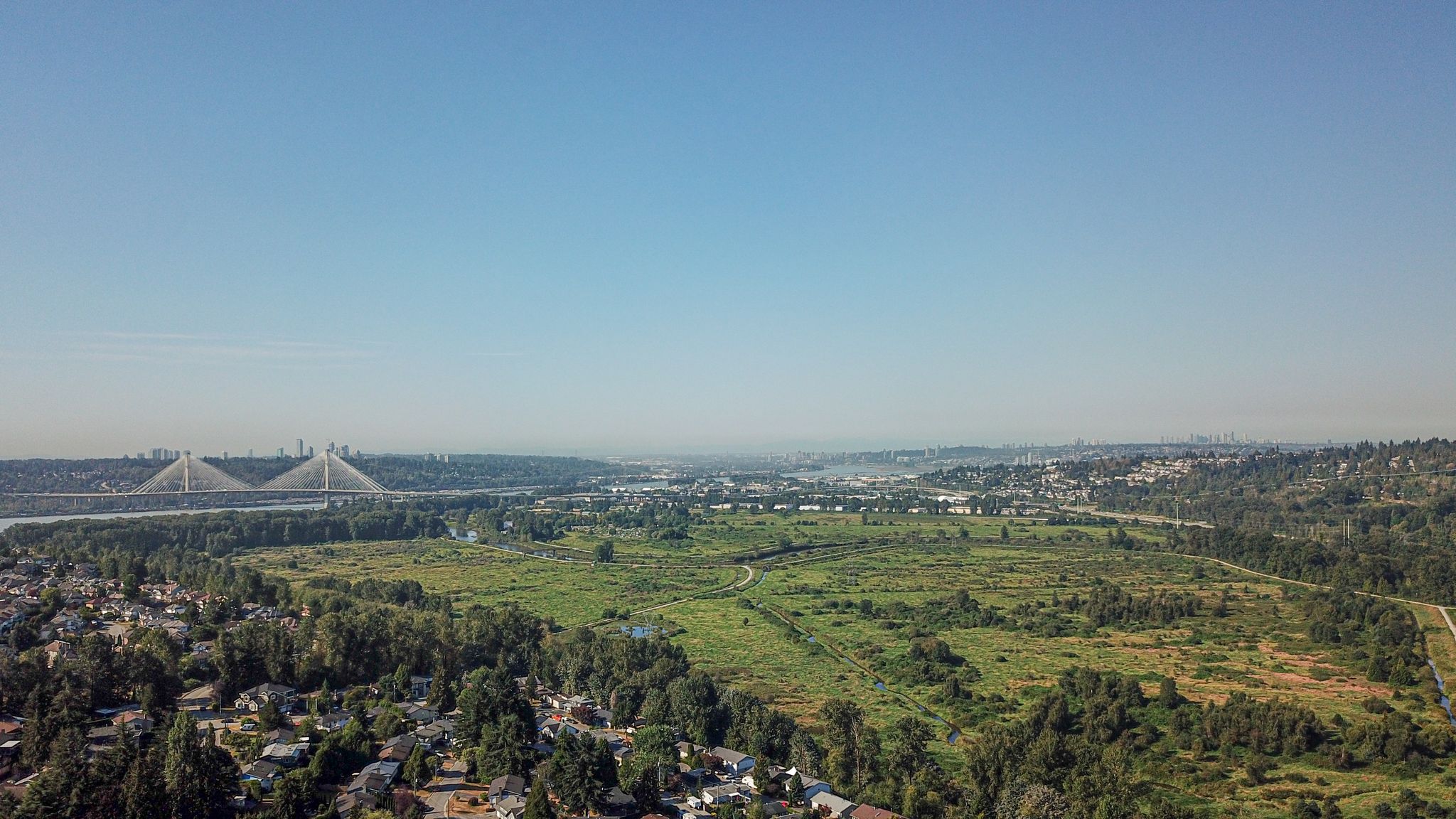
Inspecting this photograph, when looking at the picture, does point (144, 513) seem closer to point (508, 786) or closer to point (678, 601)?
point (678, 601)

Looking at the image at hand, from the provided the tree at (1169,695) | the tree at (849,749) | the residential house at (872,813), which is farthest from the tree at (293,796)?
the tree at (1169,695)

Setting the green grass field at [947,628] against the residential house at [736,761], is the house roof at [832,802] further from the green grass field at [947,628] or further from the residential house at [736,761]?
the green grass field at [947,628]

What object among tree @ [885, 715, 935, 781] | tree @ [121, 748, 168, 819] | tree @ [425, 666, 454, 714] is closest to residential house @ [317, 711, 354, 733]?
tree @ [425, 666, 454, 714]

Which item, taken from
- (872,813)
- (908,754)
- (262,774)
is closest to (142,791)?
(262,774)

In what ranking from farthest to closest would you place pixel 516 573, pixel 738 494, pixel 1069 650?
pixel 738 494 < pixel 516 573 < pixel 1069 650

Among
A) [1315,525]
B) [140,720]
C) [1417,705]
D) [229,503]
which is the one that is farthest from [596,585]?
[229,503]

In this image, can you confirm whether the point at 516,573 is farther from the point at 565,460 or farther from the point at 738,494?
the point at 565,460
